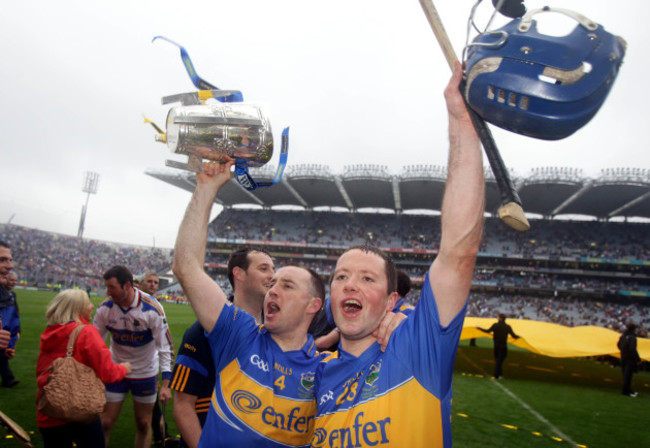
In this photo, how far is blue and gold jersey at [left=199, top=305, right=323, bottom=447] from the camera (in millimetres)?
1912

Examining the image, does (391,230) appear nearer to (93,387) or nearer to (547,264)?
(547,264)

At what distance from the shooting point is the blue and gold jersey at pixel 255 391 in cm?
191

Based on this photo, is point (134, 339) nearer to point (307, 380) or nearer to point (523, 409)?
point (307, 380)

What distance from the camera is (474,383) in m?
10.3

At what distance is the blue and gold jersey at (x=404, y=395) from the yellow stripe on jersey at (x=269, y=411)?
28 cm

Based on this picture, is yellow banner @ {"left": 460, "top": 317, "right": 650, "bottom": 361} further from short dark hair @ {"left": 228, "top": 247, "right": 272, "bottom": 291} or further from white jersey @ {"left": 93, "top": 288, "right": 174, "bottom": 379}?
short dark hair @ {"left": 228, "top": 247, "right": 272, "bottom": 291}

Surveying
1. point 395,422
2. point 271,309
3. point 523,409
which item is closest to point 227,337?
point 271,309

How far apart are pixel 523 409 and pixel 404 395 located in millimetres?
7813

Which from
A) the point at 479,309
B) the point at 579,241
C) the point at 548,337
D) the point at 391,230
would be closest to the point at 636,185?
the point at 579,241

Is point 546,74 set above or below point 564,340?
above

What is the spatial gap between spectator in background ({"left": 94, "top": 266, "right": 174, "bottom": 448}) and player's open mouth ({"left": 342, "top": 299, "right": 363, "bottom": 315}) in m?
3.37

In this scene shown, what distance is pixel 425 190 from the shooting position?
125ft

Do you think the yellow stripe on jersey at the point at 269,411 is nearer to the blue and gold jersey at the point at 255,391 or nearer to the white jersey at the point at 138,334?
the blue and gold jersey at the point at 255,391

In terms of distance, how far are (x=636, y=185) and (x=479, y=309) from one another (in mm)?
16191
